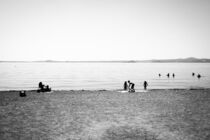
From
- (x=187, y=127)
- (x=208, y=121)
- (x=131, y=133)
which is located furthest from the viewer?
(x=208, y=121)

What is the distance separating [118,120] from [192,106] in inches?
325

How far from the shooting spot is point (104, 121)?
14430mm

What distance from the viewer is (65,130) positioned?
12.5 metres

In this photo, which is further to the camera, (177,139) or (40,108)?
(40,108)

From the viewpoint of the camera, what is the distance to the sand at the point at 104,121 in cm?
1163

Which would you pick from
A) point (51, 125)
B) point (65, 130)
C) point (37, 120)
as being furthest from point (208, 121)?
point (37, 120)

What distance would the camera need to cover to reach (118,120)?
14672 mm

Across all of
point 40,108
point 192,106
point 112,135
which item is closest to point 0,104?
point 40,108

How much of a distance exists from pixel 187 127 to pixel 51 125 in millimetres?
8097

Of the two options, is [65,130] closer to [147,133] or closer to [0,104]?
[147,133]

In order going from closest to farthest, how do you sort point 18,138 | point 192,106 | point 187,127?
1. point 18,138
2. point 187,127
3. point 192,106

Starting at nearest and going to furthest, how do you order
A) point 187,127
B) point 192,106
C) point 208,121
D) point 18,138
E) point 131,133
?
point 18,138 → point 131,133 → point 187,127 → point 208,121 → point 192,106

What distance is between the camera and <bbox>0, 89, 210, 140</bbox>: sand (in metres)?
11.6

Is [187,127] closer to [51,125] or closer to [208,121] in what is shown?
[208,121]
